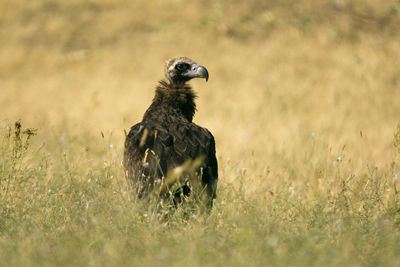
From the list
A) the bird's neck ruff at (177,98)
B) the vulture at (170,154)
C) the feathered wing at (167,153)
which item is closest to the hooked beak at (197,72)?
the bird's neck ruff at (177,98)

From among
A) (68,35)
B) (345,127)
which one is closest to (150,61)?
(68,35)

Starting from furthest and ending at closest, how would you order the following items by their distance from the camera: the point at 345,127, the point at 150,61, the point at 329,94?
the point at 150,61, the point at 329,94, the point at 345,127

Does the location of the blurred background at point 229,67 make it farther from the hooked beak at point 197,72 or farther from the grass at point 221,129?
the hooked beak at point 197,72

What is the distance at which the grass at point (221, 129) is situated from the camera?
14.1 feet

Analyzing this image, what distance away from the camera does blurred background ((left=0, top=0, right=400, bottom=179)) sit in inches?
477

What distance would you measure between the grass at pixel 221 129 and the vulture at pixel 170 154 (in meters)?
0.21

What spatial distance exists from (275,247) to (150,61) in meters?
12.2

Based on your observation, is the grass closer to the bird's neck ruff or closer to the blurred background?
the blurred background

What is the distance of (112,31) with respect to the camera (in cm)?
1759

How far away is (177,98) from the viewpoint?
662cm

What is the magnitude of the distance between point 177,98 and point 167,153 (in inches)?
39.8

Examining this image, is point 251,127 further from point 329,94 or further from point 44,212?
point 44,212

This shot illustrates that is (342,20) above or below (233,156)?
above

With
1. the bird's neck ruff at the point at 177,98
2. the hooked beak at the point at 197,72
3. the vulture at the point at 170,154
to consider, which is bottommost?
the vulture at the point at 170,154
